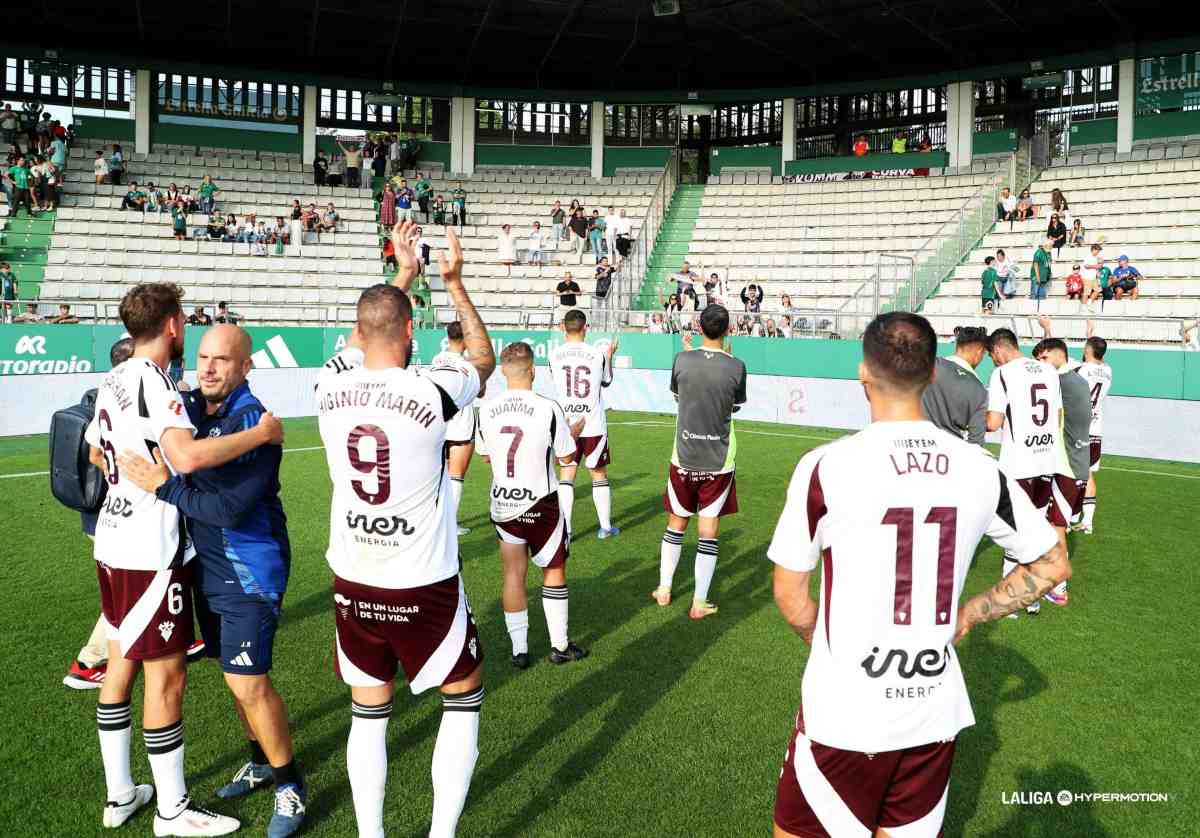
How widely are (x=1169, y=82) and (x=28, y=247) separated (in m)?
32.7

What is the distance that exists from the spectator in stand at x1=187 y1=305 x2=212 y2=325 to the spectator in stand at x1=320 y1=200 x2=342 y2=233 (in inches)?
397

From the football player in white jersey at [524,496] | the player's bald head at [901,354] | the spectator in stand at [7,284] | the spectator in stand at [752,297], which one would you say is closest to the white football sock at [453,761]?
the player's bald head at [901,354]

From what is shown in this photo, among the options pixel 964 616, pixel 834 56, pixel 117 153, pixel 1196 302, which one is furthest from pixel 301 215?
pixel 964 616

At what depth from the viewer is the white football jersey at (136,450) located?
154 inches

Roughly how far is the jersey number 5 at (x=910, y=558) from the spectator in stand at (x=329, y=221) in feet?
96.3

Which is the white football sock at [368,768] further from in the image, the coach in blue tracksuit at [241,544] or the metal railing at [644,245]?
the metal railing at [644,245]

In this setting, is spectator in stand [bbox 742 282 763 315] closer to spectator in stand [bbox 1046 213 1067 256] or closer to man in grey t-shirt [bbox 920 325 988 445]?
spectator in stand [bbox 1046 213 1067 256]

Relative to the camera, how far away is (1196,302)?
21172 millimetres

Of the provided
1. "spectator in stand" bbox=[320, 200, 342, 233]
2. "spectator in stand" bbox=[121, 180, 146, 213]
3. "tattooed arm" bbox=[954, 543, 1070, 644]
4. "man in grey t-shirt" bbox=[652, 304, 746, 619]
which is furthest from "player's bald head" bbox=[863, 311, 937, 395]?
"spectator in stand" bbox=[121, 180, 146, 213]

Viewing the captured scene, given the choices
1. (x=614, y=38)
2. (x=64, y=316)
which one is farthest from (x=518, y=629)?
(x=614, y=38)

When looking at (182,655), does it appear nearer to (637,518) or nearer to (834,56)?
(637,518)

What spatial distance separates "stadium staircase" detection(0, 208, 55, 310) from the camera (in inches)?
977

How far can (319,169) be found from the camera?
3372 centimetres

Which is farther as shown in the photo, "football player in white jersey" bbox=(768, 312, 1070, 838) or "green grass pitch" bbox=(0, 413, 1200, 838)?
"green grass pitch" bbox=(0, 413, 1200, 838)
